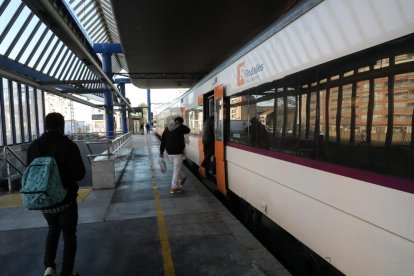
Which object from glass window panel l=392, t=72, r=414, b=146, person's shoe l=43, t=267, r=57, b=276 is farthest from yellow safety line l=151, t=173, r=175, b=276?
glass window panel l=392, t=72, r=414, b=146

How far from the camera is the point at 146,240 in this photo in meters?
4.69

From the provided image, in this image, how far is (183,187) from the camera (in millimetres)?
8172

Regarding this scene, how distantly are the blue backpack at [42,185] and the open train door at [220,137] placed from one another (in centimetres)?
423

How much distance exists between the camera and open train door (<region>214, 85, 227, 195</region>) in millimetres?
7161

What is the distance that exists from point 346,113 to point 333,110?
199 mm

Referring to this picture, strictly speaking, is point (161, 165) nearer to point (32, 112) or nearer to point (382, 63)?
point (382, 63)

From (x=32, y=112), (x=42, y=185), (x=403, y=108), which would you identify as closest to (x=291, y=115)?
(x=403, y=108)

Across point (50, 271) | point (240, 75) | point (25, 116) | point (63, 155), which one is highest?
point (240, 75)

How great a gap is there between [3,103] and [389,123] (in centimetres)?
1661

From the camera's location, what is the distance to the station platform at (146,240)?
387 centimetres

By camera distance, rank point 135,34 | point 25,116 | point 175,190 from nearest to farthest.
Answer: point 175,190 < point 135,34 < point 25,116

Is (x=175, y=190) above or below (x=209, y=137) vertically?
below

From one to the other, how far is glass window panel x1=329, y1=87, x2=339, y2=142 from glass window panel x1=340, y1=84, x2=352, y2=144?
109 mm

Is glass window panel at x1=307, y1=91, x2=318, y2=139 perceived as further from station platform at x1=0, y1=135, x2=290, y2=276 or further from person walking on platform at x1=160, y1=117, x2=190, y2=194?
person walking on platform at x1=160, y1=117, x2=190, y2=194
